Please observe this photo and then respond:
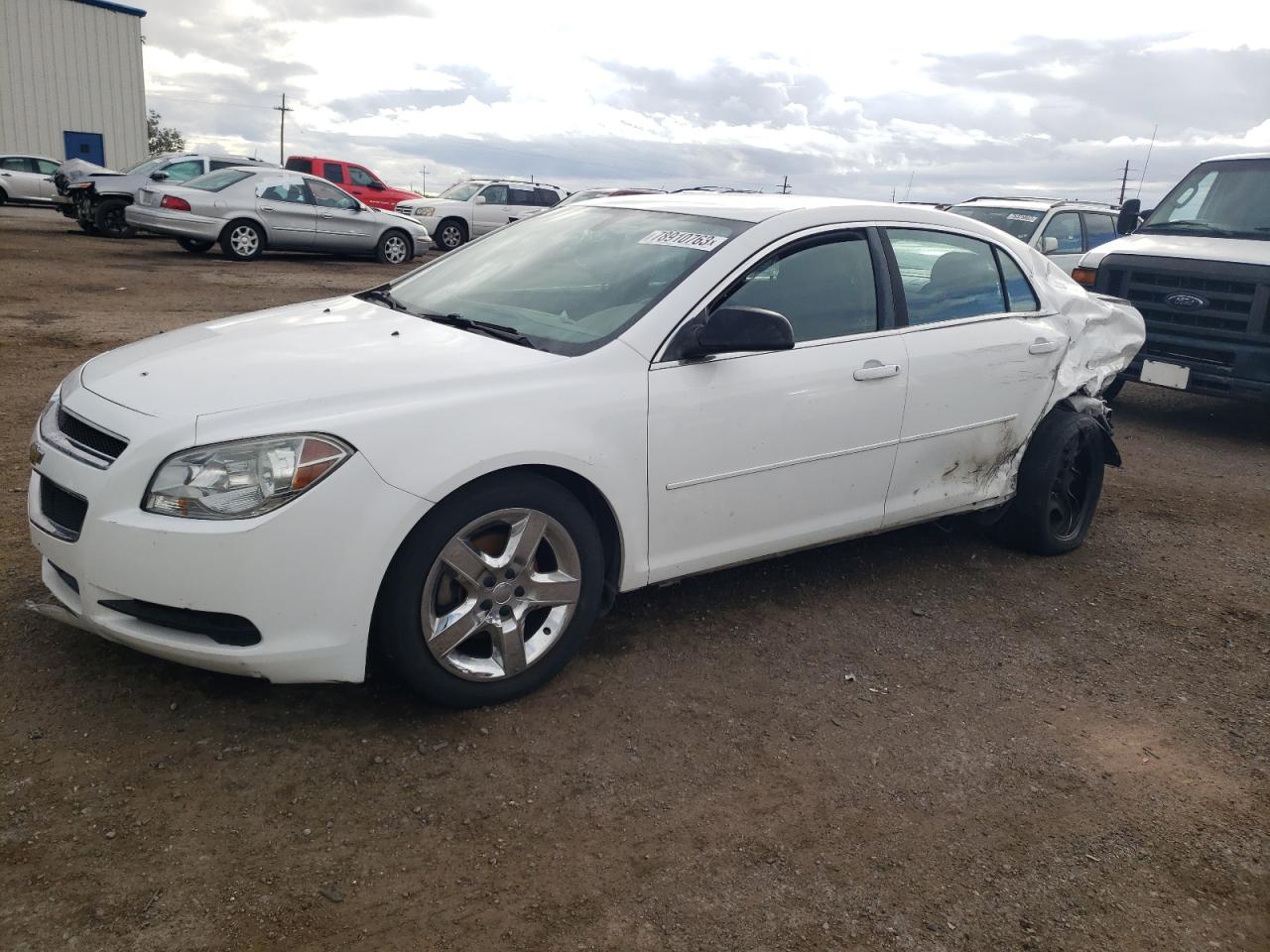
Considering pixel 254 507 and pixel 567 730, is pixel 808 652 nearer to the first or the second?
pixel 567 730

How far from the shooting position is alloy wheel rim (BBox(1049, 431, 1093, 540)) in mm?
5102

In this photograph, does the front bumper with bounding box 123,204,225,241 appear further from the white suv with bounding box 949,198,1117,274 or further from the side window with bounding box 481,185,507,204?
the white suv with bounding box 949,198,1117,274

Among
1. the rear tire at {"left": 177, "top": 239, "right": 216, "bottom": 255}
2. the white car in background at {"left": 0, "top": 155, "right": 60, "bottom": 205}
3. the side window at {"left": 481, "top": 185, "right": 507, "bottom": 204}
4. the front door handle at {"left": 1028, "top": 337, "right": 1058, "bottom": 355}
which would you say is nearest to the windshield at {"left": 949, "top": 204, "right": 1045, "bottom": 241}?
the front door handle at {"left": 1028, "top": 337, "right": 1058, "bottom": 355}

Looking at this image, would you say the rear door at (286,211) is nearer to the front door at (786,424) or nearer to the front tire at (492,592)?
the front door at (786,424)

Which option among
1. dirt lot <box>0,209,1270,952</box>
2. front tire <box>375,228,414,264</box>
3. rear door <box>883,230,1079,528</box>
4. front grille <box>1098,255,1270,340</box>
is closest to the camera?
dirt lot <box>0,209,1270,952</box>

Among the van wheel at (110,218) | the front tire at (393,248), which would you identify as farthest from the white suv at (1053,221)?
the van wheel at (110,218)

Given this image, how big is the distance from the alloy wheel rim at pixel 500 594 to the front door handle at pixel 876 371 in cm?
142

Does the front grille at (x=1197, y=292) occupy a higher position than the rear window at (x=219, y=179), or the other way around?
the rear window at (x=219, y=179)

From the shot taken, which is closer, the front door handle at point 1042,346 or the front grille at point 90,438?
the front grille at point 90,438

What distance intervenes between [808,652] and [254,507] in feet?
7.02

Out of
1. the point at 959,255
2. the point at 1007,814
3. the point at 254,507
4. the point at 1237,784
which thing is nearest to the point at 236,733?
the point at 254,507

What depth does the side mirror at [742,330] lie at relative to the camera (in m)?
3.56

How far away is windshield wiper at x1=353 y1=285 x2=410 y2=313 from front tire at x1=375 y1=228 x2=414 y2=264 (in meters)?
14.7

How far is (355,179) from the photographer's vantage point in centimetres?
2261
